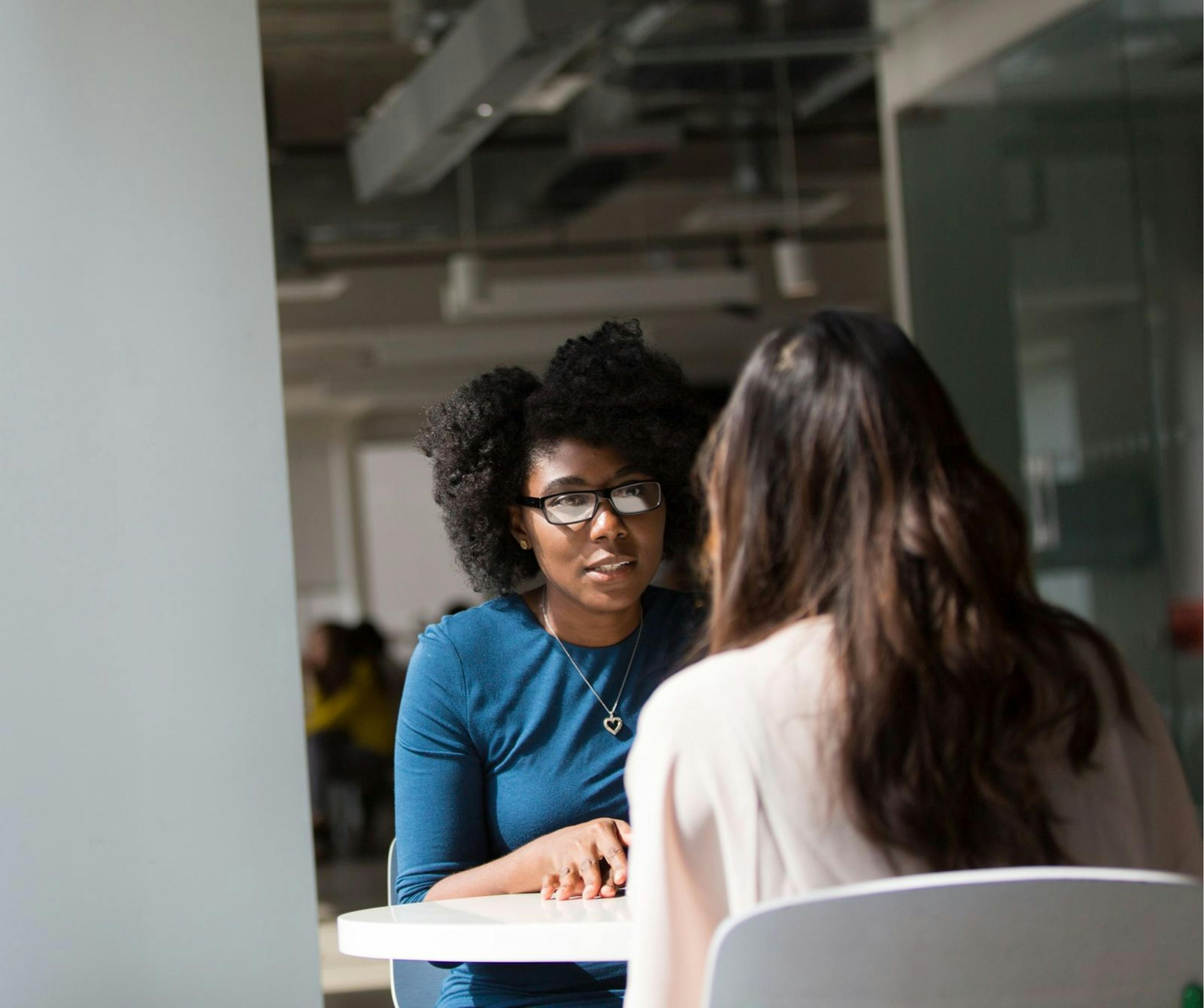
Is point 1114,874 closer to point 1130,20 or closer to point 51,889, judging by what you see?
point 51,889

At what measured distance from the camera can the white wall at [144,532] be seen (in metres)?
2.23

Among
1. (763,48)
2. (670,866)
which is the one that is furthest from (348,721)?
(670,866)

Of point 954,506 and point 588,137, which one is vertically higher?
point 588,137

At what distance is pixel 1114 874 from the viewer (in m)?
1.17

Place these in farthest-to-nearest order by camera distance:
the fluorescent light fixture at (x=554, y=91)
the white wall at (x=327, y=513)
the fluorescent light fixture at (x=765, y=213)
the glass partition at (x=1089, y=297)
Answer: the white wall at (x=327, y=513) < the fluorescent light fixture at (x=765, y=213) < the fluorescent light fixture at (x=554, y=91) < the glass partition at (x=1089, y=297)

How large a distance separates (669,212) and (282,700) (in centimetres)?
920

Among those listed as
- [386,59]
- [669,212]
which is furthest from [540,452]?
[669,212]

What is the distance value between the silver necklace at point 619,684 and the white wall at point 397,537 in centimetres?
1495

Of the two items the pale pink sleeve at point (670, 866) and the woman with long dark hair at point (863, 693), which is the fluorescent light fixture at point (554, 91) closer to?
the woman with long dark hair at point (863, 693)

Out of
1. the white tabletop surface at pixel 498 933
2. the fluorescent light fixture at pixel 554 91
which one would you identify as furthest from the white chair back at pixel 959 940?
the fluorescent light fixture at pixel 554 91

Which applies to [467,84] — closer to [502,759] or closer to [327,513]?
[502,759]

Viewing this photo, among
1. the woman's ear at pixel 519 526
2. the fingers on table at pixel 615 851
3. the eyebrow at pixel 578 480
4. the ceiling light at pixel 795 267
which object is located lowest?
the fingers on table at pixel 615 851

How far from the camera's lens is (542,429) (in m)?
2.22

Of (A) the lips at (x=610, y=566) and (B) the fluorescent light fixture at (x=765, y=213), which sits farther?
(B) the fluorescent light fixture at (x=765, y=213)
